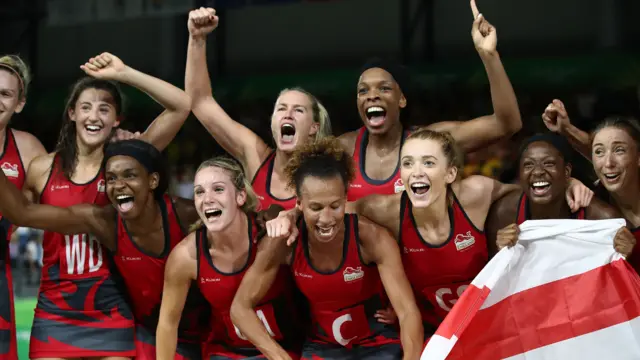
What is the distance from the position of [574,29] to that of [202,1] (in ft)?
13.0

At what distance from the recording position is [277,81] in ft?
34.5

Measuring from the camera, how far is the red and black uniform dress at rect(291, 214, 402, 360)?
3.64 m

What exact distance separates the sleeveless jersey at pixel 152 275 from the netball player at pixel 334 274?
1.48 feet

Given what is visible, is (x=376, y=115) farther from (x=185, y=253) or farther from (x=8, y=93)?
(x=8, y=93)

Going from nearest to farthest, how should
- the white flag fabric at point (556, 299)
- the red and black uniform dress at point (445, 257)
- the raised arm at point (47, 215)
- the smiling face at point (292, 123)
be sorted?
the white flag fabric at point (556, 299), the red and black uniform dress at point (445, 257), the raised arm at point (47, 215), the smiling face at point (292, 123)

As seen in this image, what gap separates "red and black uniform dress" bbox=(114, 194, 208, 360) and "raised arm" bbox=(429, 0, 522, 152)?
4.10 ft

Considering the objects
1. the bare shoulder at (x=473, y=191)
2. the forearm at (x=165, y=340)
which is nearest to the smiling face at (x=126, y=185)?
the forearm at (x=165, y=340)

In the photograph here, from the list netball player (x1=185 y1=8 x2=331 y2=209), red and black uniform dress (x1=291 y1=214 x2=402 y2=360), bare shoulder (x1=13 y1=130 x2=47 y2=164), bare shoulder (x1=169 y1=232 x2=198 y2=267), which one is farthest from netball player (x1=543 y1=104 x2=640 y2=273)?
bare shoulder (x1=13 y1=130 x2=47 y2=164)

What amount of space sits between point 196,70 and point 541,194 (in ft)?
5.50

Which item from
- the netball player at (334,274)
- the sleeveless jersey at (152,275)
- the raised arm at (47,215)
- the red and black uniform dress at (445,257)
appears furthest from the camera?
the sleeveless jersey at (152,275)

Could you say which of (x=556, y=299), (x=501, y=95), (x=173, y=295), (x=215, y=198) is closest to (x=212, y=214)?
(x=215, y=198)

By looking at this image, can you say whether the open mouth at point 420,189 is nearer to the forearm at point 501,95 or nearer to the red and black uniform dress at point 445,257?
the red and black uniform dress at point 445,257

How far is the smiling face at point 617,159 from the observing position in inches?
140

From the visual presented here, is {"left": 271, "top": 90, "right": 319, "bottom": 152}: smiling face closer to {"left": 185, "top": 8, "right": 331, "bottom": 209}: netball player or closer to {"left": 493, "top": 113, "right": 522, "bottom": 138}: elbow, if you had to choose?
{"left": 185, "top": 8, "right": 331, "bottom": 209}: netball player
